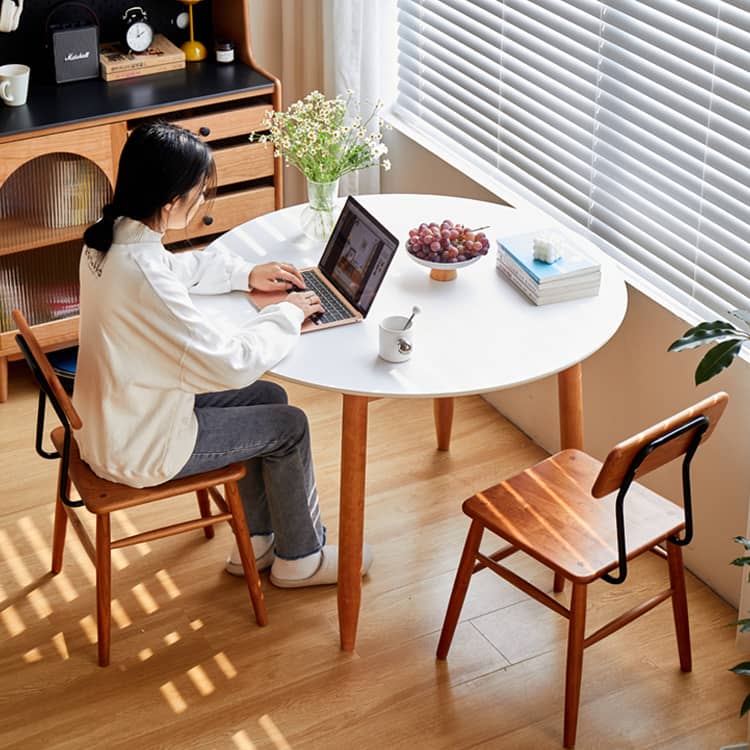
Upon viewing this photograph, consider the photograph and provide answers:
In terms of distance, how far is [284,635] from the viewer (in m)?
2.64

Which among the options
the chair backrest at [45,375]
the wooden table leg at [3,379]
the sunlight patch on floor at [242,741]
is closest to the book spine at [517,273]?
the chair backrest at [45,375]

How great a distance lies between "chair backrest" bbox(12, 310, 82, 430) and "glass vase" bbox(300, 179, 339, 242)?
0.73 m

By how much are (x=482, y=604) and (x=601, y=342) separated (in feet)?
2.29

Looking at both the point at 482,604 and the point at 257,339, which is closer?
the point at 257,339

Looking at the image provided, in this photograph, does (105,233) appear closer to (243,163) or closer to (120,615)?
(120,615)

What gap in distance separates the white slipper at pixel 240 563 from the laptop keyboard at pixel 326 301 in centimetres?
63

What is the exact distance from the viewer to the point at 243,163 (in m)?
3.51

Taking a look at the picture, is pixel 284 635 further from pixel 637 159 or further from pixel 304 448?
pixel 637 159

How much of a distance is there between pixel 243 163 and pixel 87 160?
45 centimetres

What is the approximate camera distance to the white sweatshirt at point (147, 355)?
87.7 inches

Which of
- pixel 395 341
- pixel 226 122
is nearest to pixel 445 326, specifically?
pixel 395 341

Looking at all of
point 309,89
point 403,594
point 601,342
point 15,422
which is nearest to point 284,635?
point 403,594

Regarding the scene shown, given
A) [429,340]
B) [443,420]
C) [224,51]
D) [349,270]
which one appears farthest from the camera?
[224,51]

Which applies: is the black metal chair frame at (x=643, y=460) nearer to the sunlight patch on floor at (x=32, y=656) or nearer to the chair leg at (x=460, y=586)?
the chair leg at (x=460, y=586)
